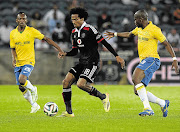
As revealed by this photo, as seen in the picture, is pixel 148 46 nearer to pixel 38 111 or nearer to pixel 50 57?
pixel 38 111

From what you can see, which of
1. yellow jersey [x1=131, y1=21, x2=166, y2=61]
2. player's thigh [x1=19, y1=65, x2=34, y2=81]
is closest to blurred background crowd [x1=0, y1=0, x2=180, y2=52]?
player's thigh [x1=19, y1=65, x2=34, y2=81]

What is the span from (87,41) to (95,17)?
13.3 meters

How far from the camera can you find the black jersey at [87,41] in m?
8.35

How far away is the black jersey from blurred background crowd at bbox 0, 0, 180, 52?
9.46m

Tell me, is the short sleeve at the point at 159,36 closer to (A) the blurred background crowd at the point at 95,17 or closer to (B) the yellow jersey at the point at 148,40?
(B) the yellow jersey at the point at 148,40

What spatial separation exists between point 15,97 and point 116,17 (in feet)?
33.5

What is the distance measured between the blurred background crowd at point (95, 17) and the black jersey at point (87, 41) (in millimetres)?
9464

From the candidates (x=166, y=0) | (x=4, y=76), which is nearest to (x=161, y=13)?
(x=166, y=0)

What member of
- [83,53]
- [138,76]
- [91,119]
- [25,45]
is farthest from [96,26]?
[91,119]

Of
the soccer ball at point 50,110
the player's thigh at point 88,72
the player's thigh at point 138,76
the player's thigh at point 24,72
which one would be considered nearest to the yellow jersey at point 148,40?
the player's thigh at point 138,76

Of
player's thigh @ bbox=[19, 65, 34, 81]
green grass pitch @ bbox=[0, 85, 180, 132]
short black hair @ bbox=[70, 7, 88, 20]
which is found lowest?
green grass pitch @ bbox=[0, 85, 180, 132]

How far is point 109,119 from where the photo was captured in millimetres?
7922

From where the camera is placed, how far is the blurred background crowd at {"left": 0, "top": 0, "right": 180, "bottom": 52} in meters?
18.7

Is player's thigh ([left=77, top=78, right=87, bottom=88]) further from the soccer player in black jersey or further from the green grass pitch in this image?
the green grass pitch
